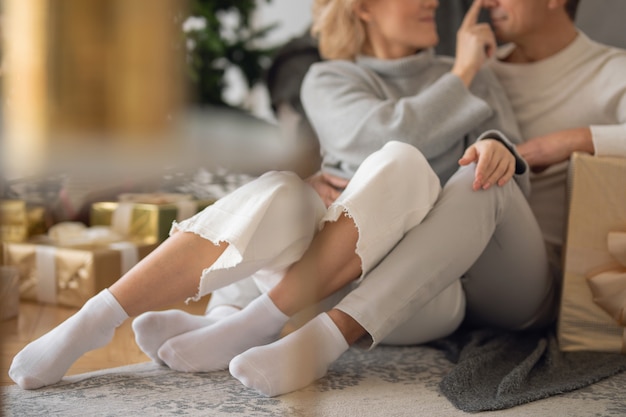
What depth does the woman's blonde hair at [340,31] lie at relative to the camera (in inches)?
52.2

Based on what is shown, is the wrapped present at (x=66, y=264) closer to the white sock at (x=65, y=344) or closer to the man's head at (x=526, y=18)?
the white sock at (x=65, y=344)

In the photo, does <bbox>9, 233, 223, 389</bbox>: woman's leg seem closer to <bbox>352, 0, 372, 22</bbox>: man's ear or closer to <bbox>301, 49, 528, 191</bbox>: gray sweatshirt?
<bbox>301, 49, 528, 191</bbox>: gray sweatshirt

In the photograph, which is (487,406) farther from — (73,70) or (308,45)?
(308,45)

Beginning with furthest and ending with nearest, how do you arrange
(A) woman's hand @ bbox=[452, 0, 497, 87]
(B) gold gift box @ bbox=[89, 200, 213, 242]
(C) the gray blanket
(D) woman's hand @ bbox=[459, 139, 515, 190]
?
(A) woman's hand @ bbox=[452, 0, 497, 87] → (D) woman's hand @ bbox=[459, 139, 515, 190] → (C) the gray blanket → (B) gold gift box @ bbox=[89, 200, 213, 242]

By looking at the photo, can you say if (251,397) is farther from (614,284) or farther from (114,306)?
(614,284)

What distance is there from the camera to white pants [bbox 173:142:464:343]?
0.84 metres

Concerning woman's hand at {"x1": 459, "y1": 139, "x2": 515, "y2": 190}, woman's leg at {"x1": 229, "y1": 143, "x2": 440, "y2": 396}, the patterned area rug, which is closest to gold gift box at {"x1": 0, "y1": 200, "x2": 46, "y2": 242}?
the patterned area rug

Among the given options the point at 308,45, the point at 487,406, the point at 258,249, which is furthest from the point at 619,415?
the point at 308,45

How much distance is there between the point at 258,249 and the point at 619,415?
435 millimetres

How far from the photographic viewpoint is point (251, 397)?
A: 0.82 m

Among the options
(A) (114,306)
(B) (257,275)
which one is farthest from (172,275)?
(B) (257,275)

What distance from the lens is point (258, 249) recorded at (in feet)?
2.85

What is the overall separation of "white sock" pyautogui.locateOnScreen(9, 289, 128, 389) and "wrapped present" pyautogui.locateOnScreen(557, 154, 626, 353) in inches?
24.8

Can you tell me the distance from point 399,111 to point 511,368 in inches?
16.9
